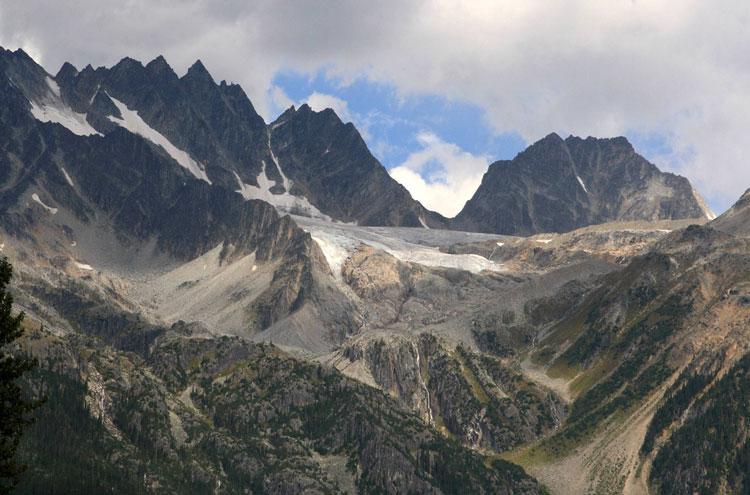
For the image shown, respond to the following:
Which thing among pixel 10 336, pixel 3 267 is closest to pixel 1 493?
pixel 10 336

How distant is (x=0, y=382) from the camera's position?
79688 millimetres

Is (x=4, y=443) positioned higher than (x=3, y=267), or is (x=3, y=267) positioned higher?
(x=3, y=267)

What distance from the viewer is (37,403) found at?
7712 cm

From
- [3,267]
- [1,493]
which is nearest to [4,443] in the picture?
[1,493]

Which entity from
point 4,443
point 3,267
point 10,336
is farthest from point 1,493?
point 3,267

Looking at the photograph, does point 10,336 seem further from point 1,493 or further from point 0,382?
point 1,493

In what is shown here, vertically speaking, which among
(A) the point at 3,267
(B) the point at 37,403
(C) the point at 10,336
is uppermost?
(A) the point at 3,267

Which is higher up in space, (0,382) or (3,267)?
(3,267)

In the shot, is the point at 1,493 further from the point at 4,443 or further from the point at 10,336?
the point at 10,336

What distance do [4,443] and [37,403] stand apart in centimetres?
498

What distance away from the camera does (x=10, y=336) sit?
7862 cm

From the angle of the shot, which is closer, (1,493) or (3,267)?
(1,493)

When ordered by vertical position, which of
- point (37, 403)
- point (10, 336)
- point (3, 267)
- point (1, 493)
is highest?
point (3, 267)

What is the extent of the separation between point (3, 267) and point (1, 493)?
60.0 ft
